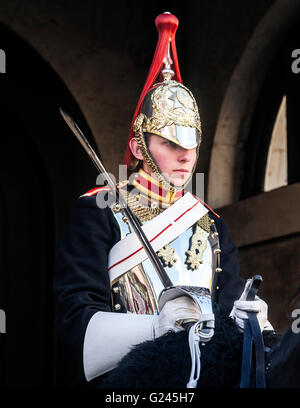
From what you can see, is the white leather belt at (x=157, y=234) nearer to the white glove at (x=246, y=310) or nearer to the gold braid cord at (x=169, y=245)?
the gold braid cord at (x=169, y=245)

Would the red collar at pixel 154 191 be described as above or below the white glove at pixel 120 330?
above

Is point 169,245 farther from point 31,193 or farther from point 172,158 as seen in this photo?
point 31,193

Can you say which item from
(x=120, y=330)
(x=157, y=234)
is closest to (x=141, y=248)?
(x=157, y=234)

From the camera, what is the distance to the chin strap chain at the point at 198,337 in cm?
245

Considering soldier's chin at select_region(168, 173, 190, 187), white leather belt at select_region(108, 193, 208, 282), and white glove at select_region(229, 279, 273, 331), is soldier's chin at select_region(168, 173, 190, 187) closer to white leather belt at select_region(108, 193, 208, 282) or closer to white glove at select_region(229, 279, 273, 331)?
white leather belt at select_region(108, 193, 208, 282)

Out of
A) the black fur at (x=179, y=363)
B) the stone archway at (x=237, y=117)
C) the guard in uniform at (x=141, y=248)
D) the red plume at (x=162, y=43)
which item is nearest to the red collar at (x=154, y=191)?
the guard in uniform at (x=141, y=248)

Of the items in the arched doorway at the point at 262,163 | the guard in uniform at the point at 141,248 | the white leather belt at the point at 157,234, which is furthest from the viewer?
the arched doorway at the point at 262,163

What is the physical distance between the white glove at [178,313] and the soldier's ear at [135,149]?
25.9 inches

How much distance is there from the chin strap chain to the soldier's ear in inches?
29.4

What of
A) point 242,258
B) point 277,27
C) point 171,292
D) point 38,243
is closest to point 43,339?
point 38,243

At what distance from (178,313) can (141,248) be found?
42 cm

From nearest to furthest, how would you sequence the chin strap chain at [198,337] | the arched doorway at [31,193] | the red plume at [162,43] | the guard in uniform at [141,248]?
the chin strap chain at [198,337]
the guard in uniform at [141,248]
the red plume at [162,43]
the arched doorway at [31,193]

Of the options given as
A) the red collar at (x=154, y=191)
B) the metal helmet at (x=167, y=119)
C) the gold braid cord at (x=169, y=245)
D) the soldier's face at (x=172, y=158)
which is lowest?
the gold braid cord at (x=169, y=245)
